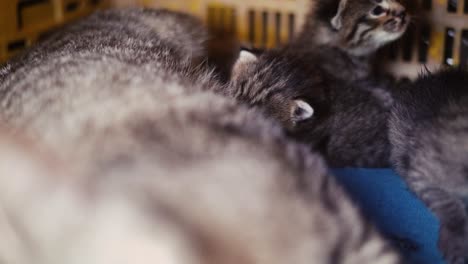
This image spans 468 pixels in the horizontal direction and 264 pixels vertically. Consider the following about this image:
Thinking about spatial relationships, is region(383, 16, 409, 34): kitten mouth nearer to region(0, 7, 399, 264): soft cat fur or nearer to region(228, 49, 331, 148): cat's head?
region(228, 49, 331, 148): cat's head

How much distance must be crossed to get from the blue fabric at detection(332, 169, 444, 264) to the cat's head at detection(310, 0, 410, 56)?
0.76 m

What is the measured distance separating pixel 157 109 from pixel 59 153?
0.70 feet

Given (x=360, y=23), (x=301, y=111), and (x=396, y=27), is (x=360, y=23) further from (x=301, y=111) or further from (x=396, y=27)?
(x=301, y=111)

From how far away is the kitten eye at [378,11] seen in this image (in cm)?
253

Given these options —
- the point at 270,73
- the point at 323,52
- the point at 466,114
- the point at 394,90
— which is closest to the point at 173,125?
the point at 466,114

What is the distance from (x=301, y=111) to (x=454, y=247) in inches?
31.4

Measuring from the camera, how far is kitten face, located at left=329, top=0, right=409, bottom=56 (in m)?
2.50

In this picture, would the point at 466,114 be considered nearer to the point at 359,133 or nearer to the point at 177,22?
the point at 359,133

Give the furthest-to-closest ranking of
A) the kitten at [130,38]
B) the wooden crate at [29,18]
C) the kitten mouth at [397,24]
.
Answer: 1. the kitten mouth at [397,24]
2. the wooden crate at [29,18]
3. the kitten at [130,38]

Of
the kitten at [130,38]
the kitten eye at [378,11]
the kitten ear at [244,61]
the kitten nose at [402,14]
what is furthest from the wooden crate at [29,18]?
the kitten nose at [402,14]

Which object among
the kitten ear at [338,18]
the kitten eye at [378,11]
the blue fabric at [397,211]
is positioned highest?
the kitten eye at [378,11]

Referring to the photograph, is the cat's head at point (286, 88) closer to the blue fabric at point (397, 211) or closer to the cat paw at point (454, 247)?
the blue fabric at point (397, 211)

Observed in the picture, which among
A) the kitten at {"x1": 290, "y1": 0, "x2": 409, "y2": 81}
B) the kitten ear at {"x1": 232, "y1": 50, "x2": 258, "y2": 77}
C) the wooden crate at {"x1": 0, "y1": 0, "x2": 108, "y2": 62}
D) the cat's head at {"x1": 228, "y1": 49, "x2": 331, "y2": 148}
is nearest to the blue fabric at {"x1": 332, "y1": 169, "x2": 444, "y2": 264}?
the cat's head at {"x1": 228, "y1": 49, "x2": 331, "y2": 148}

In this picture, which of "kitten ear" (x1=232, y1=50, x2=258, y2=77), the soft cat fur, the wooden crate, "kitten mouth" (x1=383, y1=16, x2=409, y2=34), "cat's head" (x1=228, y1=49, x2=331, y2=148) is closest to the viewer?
the soft cat fur
